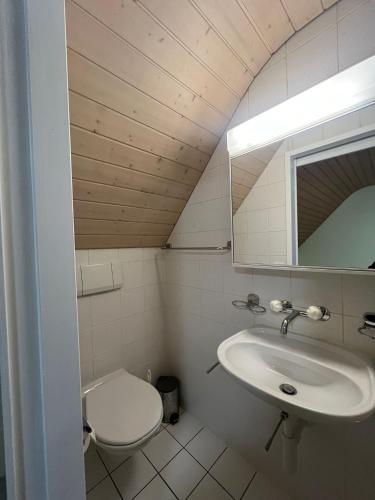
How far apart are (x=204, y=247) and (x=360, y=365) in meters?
0.95

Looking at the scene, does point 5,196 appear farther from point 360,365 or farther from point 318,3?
point 318,3

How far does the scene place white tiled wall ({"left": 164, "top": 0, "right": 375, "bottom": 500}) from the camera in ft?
2.89

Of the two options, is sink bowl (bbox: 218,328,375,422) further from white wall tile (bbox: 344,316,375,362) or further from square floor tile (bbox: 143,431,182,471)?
square floor tile (bbox: 143,431,182,471)

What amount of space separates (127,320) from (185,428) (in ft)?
2.90

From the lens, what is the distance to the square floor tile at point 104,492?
116 centimetres

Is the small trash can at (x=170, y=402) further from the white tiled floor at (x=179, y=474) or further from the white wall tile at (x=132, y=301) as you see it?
the white wall tile at (x=132, y=301)

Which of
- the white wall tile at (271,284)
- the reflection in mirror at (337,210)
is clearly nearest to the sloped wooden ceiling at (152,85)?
the reflection in mirror at (337,210)

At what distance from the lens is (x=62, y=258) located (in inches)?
14.2

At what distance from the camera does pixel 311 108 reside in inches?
36.5

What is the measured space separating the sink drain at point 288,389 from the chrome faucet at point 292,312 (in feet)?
0.70

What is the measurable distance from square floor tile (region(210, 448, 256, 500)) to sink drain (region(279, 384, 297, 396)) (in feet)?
2.51

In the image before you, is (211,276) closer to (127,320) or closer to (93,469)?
(127,320)

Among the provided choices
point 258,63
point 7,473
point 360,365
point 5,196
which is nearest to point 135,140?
point 258,63

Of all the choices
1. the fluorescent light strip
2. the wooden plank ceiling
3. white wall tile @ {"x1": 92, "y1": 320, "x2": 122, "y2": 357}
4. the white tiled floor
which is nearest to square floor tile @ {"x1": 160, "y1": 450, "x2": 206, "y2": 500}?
the white tiled floor
